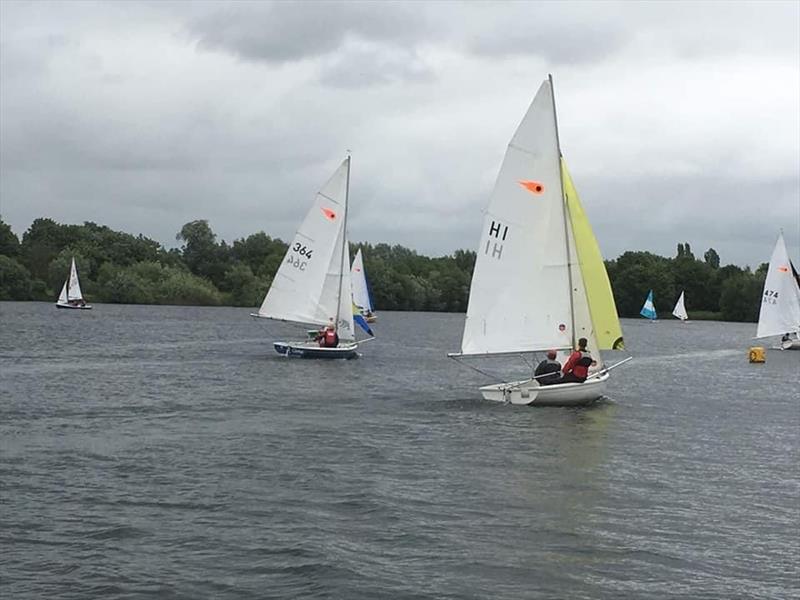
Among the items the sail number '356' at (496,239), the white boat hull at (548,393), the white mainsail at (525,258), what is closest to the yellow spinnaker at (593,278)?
the white mainsail at (525,258)

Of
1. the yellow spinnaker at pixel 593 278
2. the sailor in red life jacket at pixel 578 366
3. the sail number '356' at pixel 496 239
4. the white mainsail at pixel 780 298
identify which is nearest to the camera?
the sailor in red life jacket at pixel 578 366

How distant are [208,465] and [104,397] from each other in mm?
11284

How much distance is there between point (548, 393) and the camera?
26875 millimetres

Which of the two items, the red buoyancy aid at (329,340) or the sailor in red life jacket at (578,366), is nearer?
the sailor in red life jacket at (578,366)

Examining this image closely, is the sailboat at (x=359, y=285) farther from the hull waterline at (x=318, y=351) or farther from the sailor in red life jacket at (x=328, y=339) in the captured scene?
the sailor in red life jacket at (x=328, y=339)

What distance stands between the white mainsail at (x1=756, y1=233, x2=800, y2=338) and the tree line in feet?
218

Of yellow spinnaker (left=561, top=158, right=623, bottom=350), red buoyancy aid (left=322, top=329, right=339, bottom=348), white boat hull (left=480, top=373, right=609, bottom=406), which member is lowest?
white boat hull (left=480, top=373, right=609, bottom=406)

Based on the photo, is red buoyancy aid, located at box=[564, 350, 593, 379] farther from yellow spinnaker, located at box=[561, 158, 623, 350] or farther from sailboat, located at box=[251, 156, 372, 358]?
sailboat, located at box=[251, 156, 372, 358]

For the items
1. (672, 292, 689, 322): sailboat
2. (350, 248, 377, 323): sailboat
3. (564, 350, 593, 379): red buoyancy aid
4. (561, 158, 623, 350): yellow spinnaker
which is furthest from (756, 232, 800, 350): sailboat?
(672, 292, 689, 322): sailboat

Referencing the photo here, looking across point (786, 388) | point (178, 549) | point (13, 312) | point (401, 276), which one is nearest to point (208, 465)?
point (178, 549)

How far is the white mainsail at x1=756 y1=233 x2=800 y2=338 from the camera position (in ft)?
206

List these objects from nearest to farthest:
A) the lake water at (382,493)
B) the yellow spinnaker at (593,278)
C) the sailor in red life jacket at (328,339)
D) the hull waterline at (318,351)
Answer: the lake water at (382,493), the yellow spinnaker at (593,278), the hull waterline at (318,351), the sailor in red life jacket at (328,339)

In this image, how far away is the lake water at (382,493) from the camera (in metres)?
12.7

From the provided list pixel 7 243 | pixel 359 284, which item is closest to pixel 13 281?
pixel 7 243
